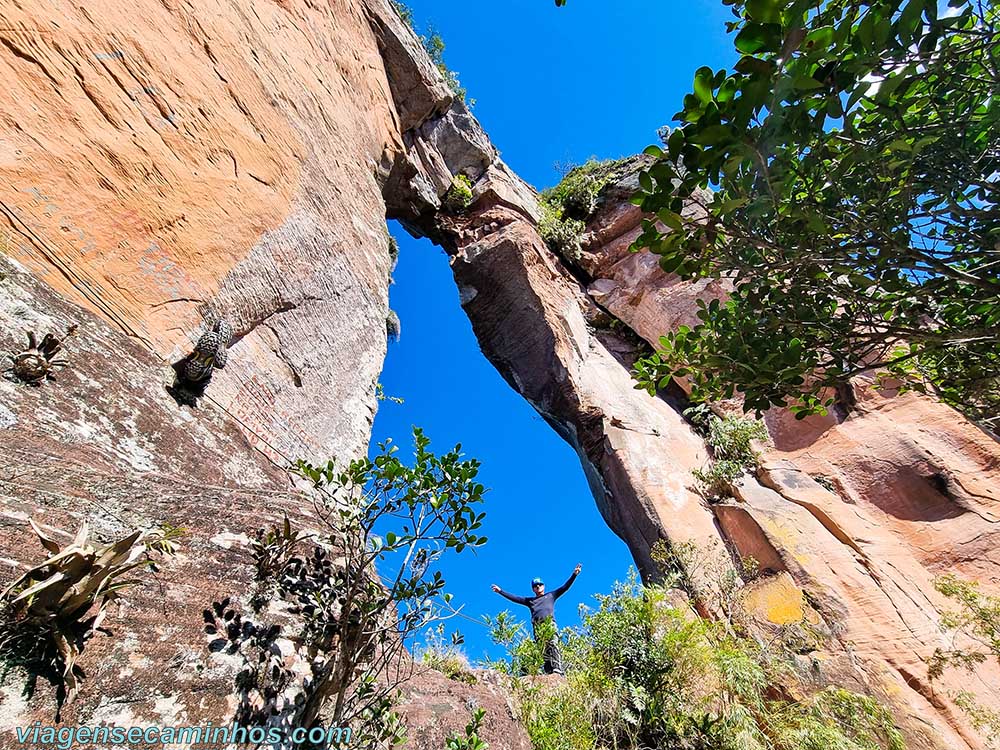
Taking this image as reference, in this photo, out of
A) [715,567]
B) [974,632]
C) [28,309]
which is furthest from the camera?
[715,567]

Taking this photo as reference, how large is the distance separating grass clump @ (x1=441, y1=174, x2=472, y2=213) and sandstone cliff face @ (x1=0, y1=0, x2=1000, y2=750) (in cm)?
99

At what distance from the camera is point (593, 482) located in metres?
13.5

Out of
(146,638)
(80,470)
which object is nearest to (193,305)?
(80,470)

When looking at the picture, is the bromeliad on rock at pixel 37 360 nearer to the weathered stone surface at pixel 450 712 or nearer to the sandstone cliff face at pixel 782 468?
the weathered stone surface at pixel 450 712

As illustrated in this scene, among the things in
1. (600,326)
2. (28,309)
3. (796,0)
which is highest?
(600,326)

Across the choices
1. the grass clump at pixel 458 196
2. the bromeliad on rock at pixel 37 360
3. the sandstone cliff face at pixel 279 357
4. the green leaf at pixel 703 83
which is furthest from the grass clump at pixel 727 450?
the bromeliad on rock at pixel 37 360

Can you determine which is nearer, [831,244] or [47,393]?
[47,393]

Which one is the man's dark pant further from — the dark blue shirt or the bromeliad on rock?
the bromeliad on rock

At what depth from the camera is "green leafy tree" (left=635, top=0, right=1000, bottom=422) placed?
8.60 feet

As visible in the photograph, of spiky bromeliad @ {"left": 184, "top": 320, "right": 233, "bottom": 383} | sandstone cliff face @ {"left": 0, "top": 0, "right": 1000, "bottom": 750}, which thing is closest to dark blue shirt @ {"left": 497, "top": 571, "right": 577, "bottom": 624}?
sandstone cliff face @ {"left": 0, "top": 0, "right": 1000, "bottom": 750}

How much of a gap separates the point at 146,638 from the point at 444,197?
51.4ft

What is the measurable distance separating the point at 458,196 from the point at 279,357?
11.6m

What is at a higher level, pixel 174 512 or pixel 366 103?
pixel 366 103

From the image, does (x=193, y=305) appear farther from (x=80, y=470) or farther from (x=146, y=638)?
(x=146, y=638)
